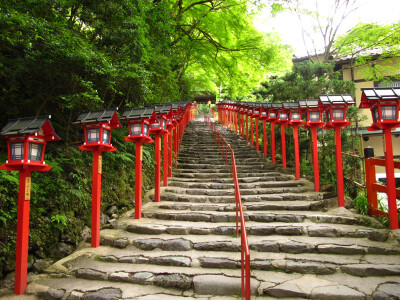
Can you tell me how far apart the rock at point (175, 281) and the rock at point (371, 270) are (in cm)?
263

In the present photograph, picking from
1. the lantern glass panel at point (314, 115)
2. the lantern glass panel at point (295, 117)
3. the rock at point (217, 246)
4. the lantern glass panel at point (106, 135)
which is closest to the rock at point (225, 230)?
the rock at point (217, 246)

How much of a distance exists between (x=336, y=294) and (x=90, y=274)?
3.88 metres

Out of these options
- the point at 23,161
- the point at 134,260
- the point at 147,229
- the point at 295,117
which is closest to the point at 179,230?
the point at 147,229

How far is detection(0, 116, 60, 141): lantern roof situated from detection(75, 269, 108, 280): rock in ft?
7.79

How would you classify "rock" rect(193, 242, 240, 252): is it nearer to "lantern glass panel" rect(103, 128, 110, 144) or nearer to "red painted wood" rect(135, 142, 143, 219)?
"red painted wood" rect(135, 142, 143, 219)

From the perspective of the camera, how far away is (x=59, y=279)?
4051 millimetres

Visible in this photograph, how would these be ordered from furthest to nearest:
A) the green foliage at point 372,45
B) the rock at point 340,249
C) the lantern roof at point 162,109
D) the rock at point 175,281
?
the green foliage at point 372,45 → the lantern roof at point 162,109 → the rock at point 340,249 → the rock at point 175,281

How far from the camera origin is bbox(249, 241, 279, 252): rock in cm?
469

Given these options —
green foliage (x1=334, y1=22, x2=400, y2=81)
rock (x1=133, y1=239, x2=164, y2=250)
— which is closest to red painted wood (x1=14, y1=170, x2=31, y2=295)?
rock (x1=133, y1=239, x2=164, y2=250)

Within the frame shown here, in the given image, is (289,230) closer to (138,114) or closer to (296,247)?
(296,247)

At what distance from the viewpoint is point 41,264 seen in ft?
14.2

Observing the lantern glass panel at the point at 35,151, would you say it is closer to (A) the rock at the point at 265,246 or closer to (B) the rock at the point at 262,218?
(A) the rock at the point at 265,246

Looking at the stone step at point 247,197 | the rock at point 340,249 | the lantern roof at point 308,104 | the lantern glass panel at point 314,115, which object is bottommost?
the rock at point 340,249

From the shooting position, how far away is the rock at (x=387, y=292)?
3326 millimetres
